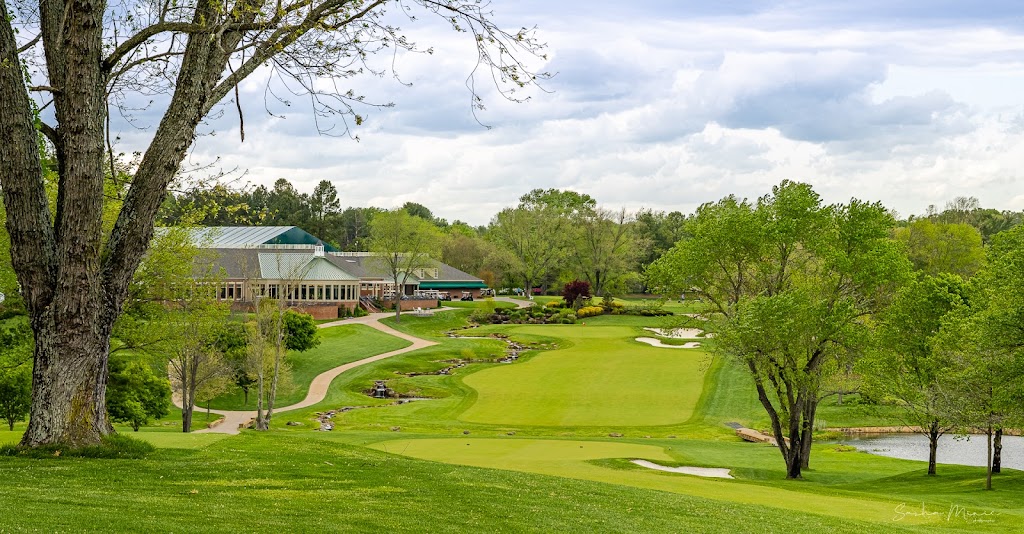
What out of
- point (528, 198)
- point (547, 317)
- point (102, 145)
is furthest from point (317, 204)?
point (102, 145)

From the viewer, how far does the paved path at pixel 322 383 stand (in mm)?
34428

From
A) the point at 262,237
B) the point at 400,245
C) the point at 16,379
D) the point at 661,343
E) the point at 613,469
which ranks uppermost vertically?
the point at 262,237

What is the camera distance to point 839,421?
123 feet

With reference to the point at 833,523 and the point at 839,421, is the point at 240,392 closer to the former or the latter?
the point at 839,421

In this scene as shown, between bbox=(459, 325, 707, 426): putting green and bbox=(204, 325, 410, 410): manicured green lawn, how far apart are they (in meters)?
8.95

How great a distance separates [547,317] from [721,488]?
5762cm

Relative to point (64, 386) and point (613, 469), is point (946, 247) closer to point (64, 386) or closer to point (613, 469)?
point (613, 469)

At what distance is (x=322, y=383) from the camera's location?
4394 cm

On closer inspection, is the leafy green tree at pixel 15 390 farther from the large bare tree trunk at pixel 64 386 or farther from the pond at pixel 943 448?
the pond at pixel 943 448

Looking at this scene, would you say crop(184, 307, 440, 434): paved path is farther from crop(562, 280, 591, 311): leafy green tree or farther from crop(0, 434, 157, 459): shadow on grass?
crop(562, 280, 591, 311): leafy green tree

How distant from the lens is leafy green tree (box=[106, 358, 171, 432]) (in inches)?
1063

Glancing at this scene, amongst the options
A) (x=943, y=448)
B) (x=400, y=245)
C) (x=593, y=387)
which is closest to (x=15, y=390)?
(x=593, y=387)

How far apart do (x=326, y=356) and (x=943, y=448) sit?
33788 mm

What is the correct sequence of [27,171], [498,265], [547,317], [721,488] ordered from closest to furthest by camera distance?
[27,171], [721,488], [547,317], [498,265]
